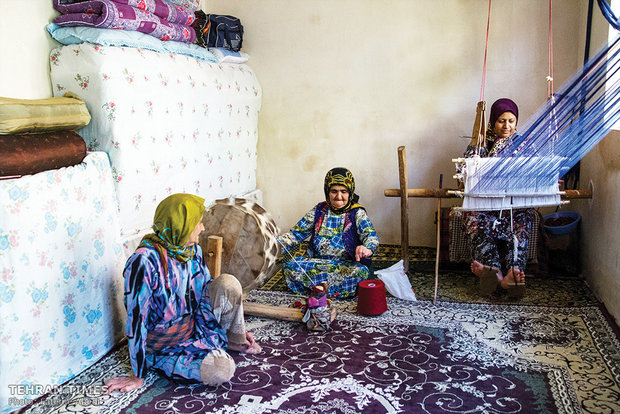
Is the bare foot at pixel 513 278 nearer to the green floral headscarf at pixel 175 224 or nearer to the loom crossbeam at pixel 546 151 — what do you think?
the loom crossbeam at pixel 546 151

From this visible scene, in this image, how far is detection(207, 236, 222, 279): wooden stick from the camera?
121 inches

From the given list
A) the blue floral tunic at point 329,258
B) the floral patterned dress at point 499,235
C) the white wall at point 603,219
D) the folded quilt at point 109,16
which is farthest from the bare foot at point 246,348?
the white wall at point 603,219

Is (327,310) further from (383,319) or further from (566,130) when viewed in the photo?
(566,130)

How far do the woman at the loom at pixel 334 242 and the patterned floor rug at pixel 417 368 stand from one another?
26 centimetres

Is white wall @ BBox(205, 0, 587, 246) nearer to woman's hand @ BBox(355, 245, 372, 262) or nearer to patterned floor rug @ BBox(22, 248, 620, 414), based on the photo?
woman's hand @ BBox(355, 245, 372, 262)

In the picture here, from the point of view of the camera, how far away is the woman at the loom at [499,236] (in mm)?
3628

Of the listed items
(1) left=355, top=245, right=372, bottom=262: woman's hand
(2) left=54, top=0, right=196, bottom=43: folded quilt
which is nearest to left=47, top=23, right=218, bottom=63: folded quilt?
(2) left=54, top=0, right=196, bottom=43: folded quilt

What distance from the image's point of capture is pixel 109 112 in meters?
3.05

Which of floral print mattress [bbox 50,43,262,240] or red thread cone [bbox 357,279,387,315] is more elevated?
floral print mattress [bbox 50,43,262,240]

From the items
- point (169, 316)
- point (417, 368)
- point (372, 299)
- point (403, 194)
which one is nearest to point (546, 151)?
point (403, 194)

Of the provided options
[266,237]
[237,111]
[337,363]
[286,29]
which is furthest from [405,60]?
[337,363]

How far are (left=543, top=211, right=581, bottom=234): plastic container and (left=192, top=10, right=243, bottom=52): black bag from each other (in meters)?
2.80

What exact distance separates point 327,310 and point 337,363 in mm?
441

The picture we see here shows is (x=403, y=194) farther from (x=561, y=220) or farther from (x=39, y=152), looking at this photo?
(x=39, y=152)
